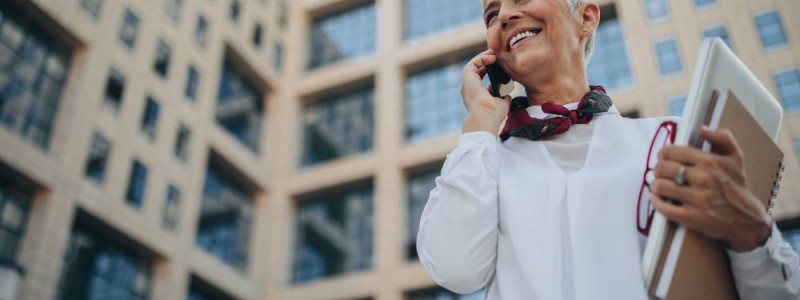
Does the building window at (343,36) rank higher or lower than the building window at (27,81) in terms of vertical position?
higher

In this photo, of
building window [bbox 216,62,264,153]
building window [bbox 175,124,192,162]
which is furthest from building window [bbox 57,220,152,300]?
building window [bbox 216,62,264,153]

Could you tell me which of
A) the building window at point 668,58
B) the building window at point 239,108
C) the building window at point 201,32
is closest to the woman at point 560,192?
the building window at point 668,58

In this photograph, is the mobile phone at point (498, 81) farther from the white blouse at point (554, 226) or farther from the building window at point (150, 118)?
the building window at point (150, 118)

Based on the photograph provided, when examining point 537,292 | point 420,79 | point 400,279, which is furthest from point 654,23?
point 537,292

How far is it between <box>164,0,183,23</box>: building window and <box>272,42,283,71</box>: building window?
5.87 m

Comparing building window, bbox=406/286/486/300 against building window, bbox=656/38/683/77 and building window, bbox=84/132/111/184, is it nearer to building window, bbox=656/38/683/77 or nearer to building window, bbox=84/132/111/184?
building window, bbox=656/38/683/77

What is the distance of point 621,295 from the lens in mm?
1744

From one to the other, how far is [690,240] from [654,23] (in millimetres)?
23893

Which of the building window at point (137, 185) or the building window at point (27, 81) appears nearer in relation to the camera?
the building window at point (27, 81)

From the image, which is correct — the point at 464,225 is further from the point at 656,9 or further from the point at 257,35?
the point at 257,35

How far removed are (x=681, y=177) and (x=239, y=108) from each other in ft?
87.8

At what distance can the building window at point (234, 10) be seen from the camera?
27.0 meters

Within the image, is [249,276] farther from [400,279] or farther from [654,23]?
[654,23]

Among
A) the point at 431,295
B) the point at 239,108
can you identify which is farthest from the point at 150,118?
the point at 431,295
